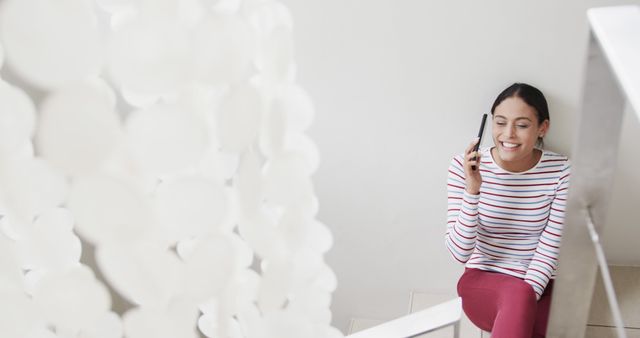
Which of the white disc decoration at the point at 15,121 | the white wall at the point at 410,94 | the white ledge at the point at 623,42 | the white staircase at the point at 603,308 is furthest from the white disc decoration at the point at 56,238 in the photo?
the white staircase at the point at 603,308

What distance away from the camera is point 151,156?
0.38m

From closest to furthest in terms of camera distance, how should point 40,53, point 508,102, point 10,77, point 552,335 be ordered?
point 40,53 → point 552,335 → point 10,77 → point 508,102

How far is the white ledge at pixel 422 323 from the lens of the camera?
110 cm

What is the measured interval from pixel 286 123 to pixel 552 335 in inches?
Answer: 28.5

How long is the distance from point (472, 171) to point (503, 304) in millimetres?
393

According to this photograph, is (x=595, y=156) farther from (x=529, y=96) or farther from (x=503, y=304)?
(x=503, y=304)

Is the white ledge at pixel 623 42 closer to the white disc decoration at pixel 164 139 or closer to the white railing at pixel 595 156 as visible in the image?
the white railing at pixel 595 156

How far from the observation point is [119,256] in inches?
15.5

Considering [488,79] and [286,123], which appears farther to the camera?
[488,79]

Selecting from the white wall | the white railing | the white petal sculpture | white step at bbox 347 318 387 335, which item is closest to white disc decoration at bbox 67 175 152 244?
the white petal sculpture

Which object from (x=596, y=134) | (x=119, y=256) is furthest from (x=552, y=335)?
(x=119, y=256)

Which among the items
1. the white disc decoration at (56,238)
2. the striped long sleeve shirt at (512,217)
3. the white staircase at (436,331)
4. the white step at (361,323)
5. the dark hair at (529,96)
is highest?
the white disc decoration at (56,238)

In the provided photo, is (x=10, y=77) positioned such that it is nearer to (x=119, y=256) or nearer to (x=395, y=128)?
(x=395, y=128)

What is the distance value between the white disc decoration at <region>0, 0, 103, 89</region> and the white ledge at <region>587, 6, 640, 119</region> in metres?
0.41
